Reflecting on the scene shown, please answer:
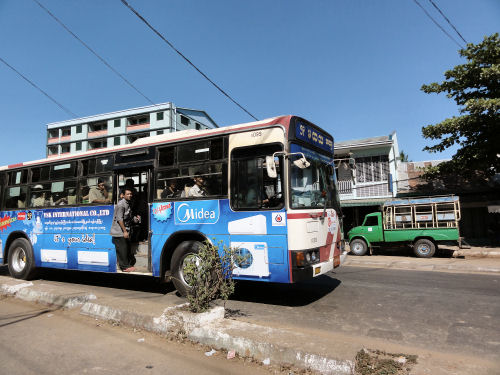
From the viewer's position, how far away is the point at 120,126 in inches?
2039

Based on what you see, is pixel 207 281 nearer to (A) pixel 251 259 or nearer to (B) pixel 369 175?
(A) pixel 251 259

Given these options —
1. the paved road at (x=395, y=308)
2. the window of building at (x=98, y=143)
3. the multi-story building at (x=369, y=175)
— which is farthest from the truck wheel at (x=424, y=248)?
the window of building at (x=98, y=143)

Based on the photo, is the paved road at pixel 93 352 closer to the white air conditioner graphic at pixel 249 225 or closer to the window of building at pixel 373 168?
the white air conditioner graphic at pixel 249 225

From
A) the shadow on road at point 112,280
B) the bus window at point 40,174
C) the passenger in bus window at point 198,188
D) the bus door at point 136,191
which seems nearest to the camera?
the passenger in bus window at point 198,188

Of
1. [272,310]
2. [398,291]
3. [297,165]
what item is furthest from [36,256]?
[398,291]

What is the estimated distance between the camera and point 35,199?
847 cm

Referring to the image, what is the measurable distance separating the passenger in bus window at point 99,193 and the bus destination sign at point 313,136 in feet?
14.7

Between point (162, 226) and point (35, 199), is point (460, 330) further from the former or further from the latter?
point (35, 199)

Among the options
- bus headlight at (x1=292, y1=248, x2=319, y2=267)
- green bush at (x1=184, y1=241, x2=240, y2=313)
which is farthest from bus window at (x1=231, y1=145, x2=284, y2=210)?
green bush at (x1=184, y1=241, x2=240, y2=313)

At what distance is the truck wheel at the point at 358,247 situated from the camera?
14992 mm

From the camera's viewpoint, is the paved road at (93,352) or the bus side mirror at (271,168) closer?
the paved road at (93,352)

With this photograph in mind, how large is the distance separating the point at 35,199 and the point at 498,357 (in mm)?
9898

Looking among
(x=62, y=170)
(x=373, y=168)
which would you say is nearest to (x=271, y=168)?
(x=62, y=170)

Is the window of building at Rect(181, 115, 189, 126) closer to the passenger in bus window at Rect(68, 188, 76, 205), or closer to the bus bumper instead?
the passenger in bus window at Rect(68, 188, 76, 205)
